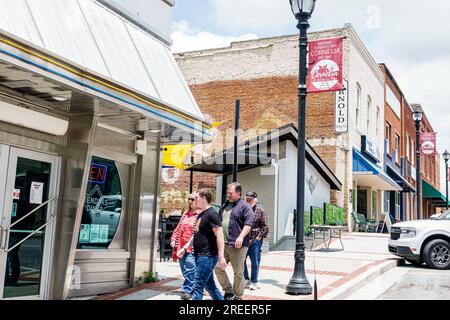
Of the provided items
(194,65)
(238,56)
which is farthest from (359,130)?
(194,65)

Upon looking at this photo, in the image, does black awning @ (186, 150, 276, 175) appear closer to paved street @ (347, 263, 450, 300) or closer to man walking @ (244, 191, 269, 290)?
paved street @ (347, 263, 450, 300)

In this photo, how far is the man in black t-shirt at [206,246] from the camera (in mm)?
6250

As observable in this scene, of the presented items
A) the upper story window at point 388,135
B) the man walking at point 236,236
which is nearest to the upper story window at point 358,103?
the upper story window at point 388,135

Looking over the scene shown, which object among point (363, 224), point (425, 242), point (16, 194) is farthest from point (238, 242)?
point (363, 224)

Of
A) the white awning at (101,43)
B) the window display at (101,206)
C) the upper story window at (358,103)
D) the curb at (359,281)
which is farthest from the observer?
the upper story window at (358,103)

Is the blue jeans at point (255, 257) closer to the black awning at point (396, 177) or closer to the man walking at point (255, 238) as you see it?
the man walking at point (255, 238)

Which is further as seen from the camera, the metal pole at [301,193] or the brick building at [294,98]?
the brick building at [294,98]

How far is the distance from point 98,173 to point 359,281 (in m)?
5.38

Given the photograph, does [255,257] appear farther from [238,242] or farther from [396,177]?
[396,177]

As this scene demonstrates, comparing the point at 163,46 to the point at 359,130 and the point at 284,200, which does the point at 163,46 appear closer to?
the point at 284,200

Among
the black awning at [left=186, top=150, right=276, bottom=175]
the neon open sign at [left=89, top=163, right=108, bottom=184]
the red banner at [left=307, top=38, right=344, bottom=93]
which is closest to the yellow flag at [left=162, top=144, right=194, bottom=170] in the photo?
the black awning at [left=186, top=150, right=276, bottom=175]

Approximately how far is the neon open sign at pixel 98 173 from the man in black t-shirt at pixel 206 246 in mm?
2611

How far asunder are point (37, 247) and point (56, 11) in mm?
3307

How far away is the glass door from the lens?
665cm
